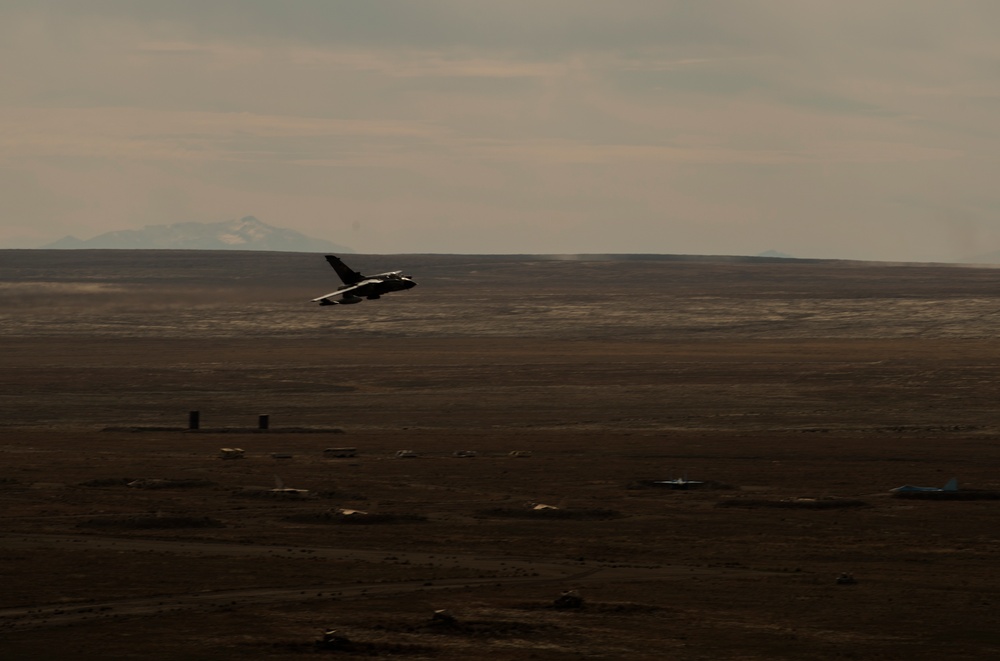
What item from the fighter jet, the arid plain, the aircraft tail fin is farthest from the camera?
the aircraft tail fin

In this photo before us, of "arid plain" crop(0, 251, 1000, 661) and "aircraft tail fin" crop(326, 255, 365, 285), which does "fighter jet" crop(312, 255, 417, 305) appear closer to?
"aircraft tail fin" crop(326, 255, 365, 285)

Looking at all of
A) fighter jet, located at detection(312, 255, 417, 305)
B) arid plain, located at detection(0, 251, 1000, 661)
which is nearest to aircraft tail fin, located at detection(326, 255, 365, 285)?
fighter jet, located at detection(312, 255, 417, 305)

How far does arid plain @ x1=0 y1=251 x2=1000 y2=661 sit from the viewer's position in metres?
38.8

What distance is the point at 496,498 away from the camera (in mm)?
60656

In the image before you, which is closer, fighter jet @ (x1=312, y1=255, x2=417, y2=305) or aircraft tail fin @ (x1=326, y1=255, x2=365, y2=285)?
fighter jet @ (x1=312, y1=255, x2=417, y2=305)

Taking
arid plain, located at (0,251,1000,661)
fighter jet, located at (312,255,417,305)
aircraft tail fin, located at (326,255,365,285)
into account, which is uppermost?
aircraft tail fin, located at (326,255,365,285)

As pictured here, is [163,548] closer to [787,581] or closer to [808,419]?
[787,581]

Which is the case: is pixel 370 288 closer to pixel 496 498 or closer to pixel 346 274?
pixel 346 274

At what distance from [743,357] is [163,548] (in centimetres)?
7967

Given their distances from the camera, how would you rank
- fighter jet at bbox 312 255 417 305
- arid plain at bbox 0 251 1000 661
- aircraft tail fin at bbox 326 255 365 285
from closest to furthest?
1. arid plain at bbox 0 251 1000 661
2. fighter jet at bbox 312 255 417 305
3. aircraft tail fin at bbox 326 255 365 285

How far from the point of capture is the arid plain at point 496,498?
38750 mm

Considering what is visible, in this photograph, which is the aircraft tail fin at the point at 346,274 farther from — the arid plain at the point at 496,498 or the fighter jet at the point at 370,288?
the arid plain at the point at 496,498

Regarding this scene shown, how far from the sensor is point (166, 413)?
95.6 meters

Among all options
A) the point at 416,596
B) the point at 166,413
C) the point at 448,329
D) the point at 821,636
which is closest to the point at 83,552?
the point at 416,596
